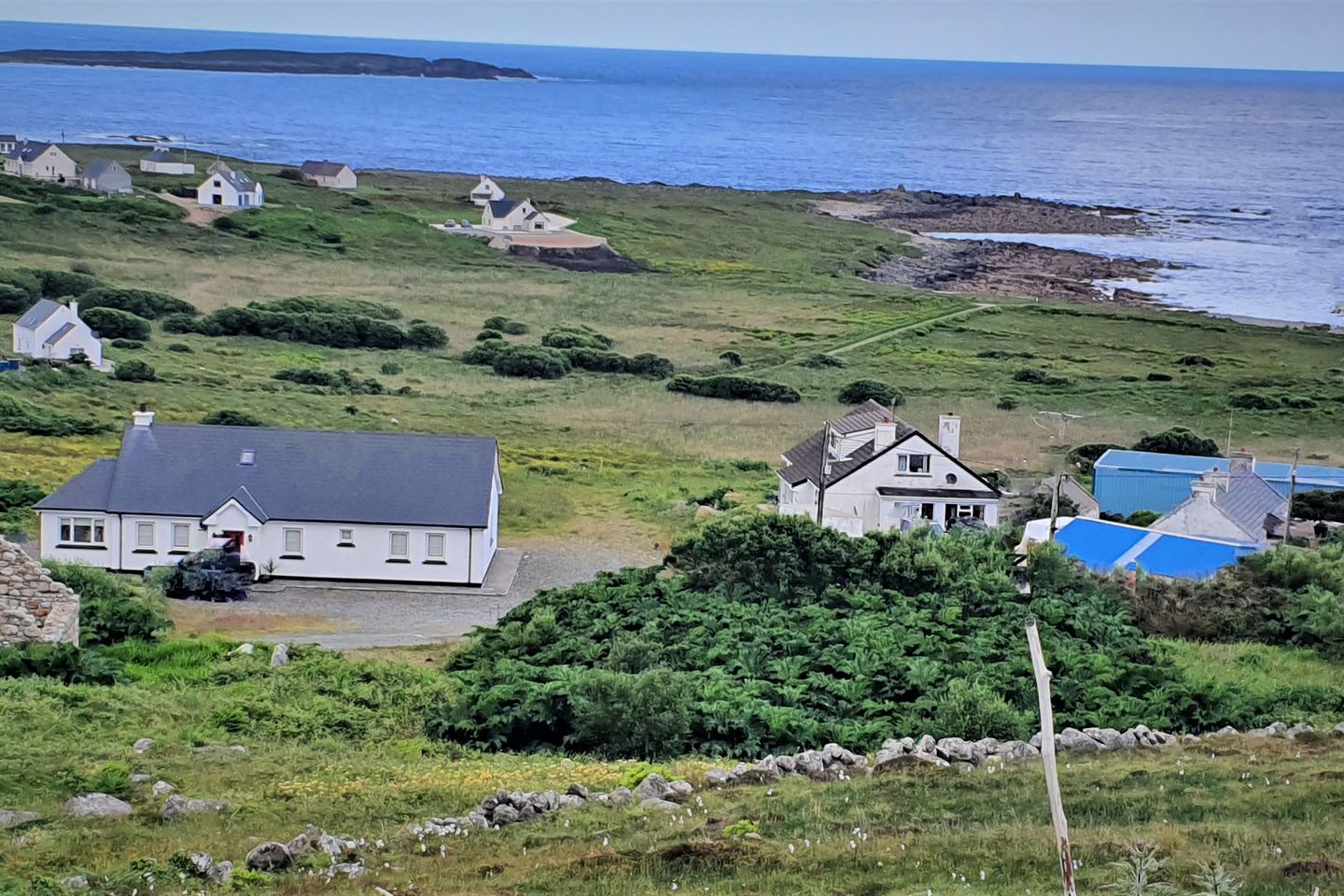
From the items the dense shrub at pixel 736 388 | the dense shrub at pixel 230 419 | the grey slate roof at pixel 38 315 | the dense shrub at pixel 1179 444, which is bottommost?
the dense shrub at pixel 230 419

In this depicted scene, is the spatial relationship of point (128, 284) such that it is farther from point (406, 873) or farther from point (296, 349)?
point (406, 873)

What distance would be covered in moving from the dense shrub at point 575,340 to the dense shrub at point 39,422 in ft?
81.2

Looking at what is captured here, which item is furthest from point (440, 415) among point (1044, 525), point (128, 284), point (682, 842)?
point (682, 842)

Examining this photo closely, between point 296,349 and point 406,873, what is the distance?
181ft

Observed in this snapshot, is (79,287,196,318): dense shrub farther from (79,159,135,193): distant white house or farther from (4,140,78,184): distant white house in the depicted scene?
(4,140,78,184): distant white house

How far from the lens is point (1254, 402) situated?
63.2 metres

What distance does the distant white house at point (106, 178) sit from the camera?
108 m

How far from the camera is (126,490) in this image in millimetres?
36250

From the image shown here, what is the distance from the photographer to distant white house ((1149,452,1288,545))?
3644cm

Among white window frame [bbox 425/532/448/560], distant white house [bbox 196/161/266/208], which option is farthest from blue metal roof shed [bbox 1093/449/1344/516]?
distant white house [bbox 196/161/266/208]

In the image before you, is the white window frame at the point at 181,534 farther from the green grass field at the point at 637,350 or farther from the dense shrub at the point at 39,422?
the dense shrub at the point at 39,422

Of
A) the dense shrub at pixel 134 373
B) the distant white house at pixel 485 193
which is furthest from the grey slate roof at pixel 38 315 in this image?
the distant white house at pixel 485 193

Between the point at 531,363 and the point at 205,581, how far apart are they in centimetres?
3291

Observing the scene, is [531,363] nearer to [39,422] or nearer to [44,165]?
[39,422]
